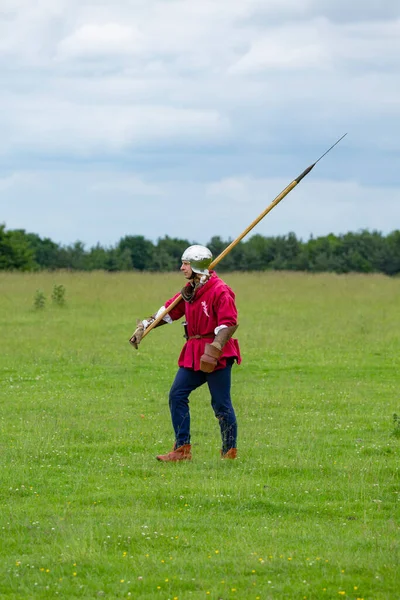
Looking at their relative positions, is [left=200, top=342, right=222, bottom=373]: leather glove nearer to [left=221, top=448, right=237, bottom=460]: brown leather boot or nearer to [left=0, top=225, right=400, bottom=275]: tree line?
[left=221, top=448, right=237, bottom=460]: brown leather boot

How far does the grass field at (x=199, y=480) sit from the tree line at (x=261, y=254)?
184ft

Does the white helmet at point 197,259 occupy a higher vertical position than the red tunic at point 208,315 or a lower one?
higher

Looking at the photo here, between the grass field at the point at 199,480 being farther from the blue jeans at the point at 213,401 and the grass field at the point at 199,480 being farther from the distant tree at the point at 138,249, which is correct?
the distant tree at the point at 138,249

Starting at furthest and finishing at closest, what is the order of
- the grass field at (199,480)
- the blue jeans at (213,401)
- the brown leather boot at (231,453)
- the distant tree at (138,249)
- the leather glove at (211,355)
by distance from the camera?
the distant tree at (138,249) → the brown leather boot at (231,453) → the blue jeans at (213,401) → the leather glove at (211,355) → the grass field at (199,480)

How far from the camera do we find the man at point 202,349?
9.92m

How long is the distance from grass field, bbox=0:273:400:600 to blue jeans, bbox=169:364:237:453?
0.98ft

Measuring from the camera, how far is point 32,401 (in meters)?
14.5

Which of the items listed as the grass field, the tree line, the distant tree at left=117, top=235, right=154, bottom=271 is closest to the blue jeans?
the grass field

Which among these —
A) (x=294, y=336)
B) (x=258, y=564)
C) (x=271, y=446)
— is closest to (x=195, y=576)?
(x=258, y=564)

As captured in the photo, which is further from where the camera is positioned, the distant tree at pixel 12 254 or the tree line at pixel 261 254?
the tree line at pixel 261 254

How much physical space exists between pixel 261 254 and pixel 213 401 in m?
73.4

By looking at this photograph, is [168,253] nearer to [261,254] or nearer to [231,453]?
[261,254]

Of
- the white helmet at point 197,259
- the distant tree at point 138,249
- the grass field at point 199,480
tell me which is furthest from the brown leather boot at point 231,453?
the distant tree at point 138,249

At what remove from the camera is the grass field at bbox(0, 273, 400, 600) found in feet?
21.4
